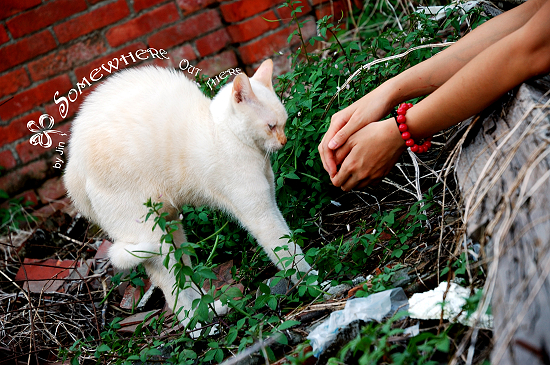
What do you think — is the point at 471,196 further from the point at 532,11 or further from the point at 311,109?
the point at 311,109

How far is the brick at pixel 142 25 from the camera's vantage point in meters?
2.88

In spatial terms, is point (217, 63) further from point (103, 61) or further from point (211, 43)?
point (103, 61)

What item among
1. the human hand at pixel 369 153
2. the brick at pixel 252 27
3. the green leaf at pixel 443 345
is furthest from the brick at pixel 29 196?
the green leaf at pixel 443 345

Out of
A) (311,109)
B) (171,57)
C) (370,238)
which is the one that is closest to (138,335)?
(370,238)

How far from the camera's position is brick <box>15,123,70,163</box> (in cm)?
291

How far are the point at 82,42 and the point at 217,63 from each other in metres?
0.82

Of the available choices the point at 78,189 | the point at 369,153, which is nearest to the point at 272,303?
the point at 369,153

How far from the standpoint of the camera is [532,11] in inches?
52.7

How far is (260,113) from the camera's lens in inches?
69.4

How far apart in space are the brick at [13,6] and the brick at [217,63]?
1.03 m

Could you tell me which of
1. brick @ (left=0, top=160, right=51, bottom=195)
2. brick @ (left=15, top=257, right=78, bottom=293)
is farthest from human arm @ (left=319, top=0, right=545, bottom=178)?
brick @ (left=0, top=160, right=51, bottom=195)

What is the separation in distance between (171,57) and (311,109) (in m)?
1.31

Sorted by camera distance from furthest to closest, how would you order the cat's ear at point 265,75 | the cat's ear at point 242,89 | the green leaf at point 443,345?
the cat's ear at point 265,75
the cat's ear at point 242,89
the green leaf at point 443,345

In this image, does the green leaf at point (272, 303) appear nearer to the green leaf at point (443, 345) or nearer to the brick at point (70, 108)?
the green leaf at point (443, 345)
